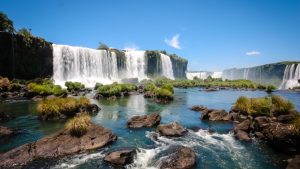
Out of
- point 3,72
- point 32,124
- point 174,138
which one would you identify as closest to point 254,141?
point 174,138

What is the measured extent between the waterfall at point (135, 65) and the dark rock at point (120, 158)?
104 metres

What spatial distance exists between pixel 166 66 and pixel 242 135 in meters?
140

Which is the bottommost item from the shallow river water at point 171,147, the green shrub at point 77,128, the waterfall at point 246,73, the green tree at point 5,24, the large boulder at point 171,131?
the shallow river water at point 171,147

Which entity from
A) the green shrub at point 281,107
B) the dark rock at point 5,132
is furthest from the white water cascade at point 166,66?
the dark rock at point 5,132

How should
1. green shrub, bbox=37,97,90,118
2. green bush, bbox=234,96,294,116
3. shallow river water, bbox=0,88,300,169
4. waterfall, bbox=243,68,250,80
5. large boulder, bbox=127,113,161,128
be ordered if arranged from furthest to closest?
waterfall, bbox=243,68,250,80
green shrub, bbox=37,97,90,118
green bush, bbox=234,96,294,116
large boulder, bbox=127,113,161,128
shallow river water, bbox=0,88,300,169

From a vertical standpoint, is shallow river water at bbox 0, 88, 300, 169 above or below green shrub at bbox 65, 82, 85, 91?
below

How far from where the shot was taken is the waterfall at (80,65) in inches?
3211

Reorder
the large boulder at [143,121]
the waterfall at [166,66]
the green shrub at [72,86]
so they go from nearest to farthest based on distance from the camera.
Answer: the large boulder at [143,121]
the green shrub at [72,86]
the waterfall at [166,66]

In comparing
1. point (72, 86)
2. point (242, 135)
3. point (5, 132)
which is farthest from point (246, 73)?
point (5, 132)

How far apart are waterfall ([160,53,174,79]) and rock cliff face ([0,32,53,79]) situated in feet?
283

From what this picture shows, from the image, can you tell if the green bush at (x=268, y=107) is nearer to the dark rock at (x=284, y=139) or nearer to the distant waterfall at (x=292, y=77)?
the dark rock at (x=284, y=139)

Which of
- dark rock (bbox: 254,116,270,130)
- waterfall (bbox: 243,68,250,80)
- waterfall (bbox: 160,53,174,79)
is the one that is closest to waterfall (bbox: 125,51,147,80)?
waterfall (bbox: 160,53,174,79)

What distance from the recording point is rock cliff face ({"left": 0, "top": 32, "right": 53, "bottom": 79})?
68.0 meters

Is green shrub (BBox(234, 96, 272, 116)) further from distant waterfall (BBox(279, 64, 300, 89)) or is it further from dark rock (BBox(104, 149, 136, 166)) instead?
distant waterfall (BBox(279, 64, 300, 89))
